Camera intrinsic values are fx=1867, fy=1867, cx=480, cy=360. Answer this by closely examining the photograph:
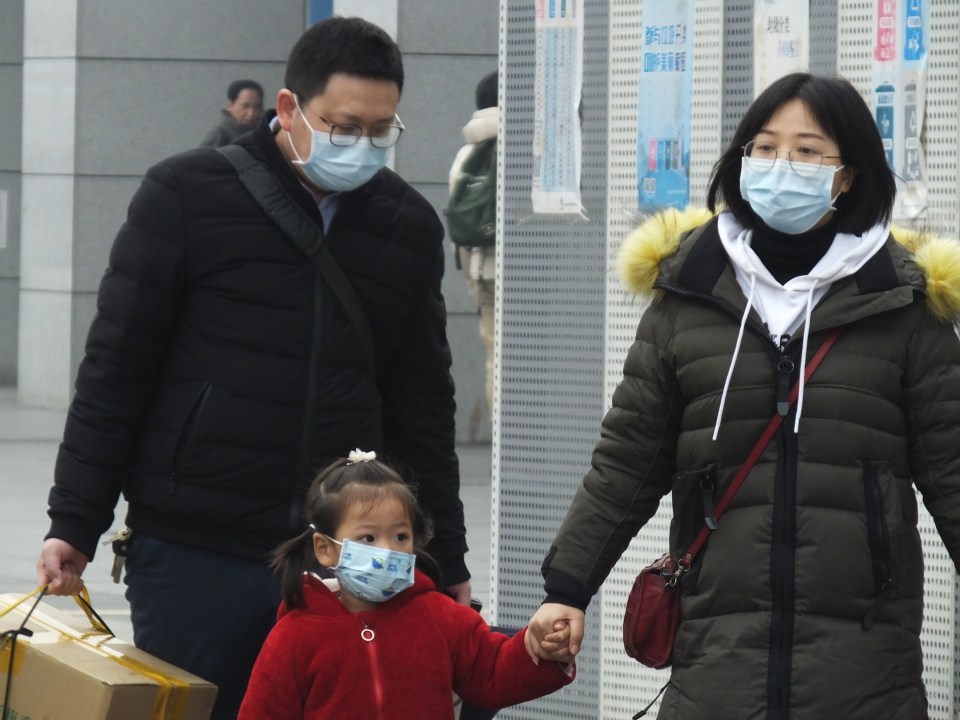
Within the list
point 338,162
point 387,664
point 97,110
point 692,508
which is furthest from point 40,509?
point 692,508

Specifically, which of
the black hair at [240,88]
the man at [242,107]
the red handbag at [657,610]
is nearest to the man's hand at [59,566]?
the red handbag at [657,610]

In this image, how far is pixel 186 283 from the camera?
388 cm

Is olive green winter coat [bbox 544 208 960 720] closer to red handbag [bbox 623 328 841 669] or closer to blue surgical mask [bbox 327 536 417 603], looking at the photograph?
red handbag [bbox 623 328 841 669]

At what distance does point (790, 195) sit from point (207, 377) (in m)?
1.26

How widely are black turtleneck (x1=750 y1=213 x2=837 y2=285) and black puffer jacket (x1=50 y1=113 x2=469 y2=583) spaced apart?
923 millimetres

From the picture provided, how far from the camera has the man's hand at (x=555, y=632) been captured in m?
3.43

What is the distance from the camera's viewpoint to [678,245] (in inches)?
141

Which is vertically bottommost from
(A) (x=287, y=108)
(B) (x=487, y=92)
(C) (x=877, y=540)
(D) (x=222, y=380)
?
(C) (x=877, y=540)

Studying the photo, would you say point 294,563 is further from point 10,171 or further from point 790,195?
point 10,171

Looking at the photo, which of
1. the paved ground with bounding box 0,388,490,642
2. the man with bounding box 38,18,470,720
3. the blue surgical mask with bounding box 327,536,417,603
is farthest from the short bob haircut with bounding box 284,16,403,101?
the paved ground with bounding box 0,388,490,642

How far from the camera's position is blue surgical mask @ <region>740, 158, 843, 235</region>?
133 inches

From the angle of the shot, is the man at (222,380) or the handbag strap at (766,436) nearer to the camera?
the handbag strap at (766,436)

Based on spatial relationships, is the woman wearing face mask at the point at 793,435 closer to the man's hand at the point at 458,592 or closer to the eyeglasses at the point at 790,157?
Result: the eyeglasses at the point at 790,157

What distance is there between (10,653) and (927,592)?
216 centimetres
